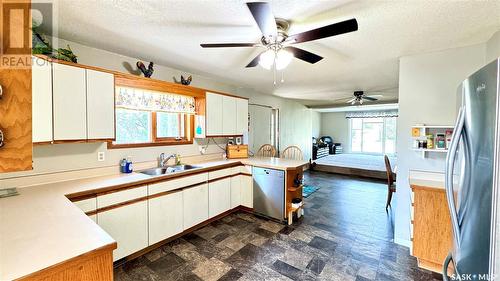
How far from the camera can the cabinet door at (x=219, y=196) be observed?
3.01 meters

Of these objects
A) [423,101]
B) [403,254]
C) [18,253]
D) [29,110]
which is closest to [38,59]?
[29,110]

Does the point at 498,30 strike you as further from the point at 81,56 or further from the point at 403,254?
Answer: the point at 81,56

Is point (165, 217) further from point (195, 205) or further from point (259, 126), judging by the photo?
point (259, 126)

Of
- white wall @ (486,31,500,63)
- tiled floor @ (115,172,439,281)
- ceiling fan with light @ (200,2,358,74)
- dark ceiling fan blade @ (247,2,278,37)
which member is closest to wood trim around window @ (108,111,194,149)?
tiled floor @ (115,172,439,281)

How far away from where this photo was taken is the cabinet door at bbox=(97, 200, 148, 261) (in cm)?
198

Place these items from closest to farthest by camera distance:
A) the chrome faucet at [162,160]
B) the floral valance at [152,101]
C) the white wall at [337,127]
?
the floral valance at [152,101], the chrome faucet at [162,160], the white wall at [337,127]

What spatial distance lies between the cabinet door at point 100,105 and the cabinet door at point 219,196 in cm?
142

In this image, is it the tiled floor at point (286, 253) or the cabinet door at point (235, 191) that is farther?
the cabinet door at point (235, 191)

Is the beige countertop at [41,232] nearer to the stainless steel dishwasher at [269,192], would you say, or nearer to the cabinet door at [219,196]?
the cabinet door at [219,196]

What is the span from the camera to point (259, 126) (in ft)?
16.9

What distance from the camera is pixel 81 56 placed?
7.50ft

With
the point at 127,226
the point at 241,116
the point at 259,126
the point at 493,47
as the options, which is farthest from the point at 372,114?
the point at 127,226

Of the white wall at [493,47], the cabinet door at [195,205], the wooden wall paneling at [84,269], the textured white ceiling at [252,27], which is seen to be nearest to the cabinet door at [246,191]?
the cabinet door at [195,205]

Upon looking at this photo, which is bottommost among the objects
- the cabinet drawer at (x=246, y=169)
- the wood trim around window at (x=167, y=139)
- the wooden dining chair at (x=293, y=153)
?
the cabinet drawer at (x=246, y=169)
